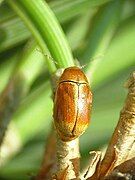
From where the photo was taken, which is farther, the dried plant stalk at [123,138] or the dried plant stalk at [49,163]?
the dried plant stalk at [49,163]

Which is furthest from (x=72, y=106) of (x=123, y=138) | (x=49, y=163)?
(x=49, y=163)

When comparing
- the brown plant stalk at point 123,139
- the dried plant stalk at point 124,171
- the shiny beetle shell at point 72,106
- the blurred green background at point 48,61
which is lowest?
the dried plant stalk at point 124,171

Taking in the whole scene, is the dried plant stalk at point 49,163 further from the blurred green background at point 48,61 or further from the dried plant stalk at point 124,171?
the dried plant stalk at point 124,171

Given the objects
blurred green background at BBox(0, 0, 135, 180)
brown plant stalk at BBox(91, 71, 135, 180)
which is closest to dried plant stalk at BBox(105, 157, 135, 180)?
brown plant stalk at BBox(91, 71, 135, 180)

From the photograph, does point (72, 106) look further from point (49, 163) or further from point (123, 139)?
point (49, 163)

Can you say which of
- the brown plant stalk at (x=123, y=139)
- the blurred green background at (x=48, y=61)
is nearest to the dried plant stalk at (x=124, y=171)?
the brown plant stalk at (x=123, y=139)

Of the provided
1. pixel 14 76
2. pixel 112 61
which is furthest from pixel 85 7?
pixel 112 61

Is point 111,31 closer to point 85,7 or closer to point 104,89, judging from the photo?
point 85,7
